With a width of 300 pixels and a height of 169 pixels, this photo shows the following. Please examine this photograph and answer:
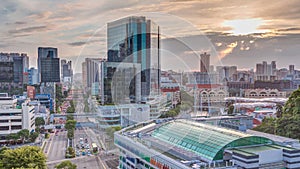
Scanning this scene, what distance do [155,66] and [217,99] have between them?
5756 millimetres

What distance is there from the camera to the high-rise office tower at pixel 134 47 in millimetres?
5077

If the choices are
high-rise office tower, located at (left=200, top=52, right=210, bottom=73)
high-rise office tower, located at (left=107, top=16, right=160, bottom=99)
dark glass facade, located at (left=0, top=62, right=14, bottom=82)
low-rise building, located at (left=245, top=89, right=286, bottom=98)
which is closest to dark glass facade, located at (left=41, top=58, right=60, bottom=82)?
dark glass facade, located at (left=0, top=62, right=14, bottom=82)

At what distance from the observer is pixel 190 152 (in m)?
3.71

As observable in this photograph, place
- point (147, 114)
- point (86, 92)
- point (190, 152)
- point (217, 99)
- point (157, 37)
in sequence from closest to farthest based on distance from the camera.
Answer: point (190, 152) → point (157, 37) → point (147, 114) → point (86, 92) → point (217, 99)

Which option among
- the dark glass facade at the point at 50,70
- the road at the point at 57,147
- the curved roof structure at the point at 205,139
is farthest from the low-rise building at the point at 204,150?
the dark glass facade at the point at 50,70

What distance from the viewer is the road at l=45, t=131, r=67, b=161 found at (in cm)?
A: 707

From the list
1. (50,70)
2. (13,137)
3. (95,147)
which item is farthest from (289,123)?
(50,70)

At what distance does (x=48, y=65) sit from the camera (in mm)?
19750

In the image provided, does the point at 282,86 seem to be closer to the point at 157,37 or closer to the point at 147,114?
the point at 147,114

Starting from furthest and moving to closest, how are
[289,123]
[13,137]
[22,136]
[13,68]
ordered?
[13,68], [22,136], [13,137], [289,123]

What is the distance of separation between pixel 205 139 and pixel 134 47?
245 cm

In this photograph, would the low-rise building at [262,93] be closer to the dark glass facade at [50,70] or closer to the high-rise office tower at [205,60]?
the dark glass facade at [50,70]

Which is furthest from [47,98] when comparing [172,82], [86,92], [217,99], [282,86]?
[282,86]

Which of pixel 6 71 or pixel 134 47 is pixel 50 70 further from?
pixel 134 47
